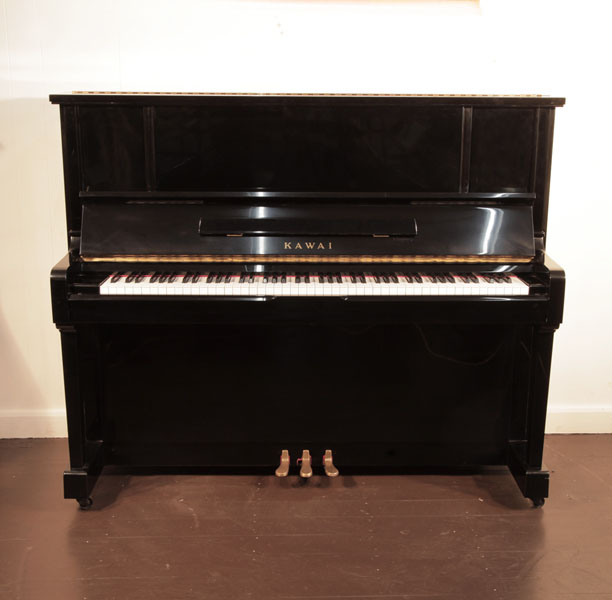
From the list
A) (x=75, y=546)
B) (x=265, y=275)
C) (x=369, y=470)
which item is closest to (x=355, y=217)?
(x=265, y=275)

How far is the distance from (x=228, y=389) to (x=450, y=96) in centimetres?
133

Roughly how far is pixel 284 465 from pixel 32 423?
3.94ft

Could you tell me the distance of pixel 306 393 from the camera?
2.58 metres

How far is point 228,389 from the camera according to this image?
257 centimetres

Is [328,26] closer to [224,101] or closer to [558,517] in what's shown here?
[224,101]

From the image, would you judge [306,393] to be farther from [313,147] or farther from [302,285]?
[313,147]

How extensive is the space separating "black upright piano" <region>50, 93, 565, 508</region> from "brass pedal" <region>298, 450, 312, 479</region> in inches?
0.7

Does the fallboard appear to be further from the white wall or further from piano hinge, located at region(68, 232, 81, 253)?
the white wall

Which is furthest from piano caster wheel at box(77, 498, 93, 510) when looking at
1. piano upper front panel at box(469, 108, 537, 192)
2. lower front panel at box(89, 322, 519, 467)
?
piano upper front panel at box(469, 108, 537, 192)

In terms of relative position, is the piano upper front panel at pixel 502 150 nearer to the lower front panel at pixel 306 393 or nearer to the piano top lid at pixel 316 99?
the piano top lid at pixel 316 99

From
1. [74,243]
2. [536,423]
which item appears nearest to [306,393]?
[536,423]

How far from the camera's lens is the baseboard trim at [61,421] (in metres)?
2.94

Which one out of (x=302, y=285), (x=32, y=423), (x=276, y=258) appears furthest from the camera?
(x=32, y=423)

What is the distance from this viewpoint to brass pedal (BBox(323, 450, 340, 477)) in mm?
2492
